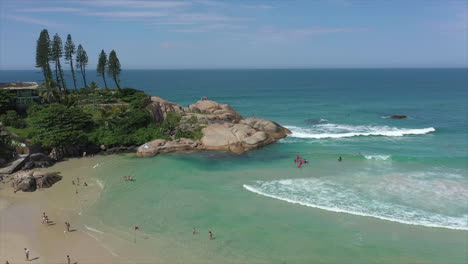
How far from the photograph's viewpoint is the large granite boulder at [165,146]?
40938 mm

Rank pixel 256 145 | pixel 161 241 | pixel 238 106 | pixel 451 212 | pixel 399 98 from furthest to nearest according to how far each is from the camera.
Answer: pixel 399 98, pixel 238 106, pixel 256 145, pixel 451 212, pixel 161 241

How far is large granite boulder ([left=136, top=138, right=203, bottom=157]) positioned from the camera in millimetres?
40938

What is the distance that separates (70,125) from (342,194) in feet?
104

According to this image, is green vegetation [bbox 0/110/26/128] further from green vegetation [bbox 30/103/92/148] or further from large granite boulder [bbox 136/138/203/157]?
large granite boulder [bbox 136/138/203/157]

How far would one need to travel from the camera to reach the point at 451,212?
26.4 meters

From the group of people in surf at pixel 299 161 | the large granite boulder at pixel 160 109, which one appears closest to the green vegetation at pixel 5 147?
the large granite boulder at pixel 160 109

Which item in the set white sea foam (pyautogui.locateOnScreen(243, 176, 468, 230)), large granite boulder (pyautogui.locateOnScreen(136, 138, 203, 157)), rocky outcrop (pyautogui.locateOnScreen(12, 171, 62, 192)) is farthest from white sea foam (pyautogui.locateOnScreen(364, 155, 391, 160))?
rocky outcrop (pyautogui.locateOnScreen(12, 171, 62, 192))

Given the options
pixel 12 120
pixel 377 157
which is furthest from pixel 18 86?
pixel 377 157

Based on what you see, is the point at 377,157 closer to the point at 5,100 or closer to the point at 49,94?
the point at 49,94

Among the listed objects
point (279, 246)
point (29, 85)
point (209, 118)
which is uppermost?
point (29, 85)

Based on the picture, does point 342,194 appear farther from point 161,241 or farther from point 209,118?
point 209,118

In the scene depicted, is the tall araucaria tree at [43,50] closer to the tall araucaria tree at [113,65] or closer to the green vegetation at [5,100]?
the green vegetation at [5,100]

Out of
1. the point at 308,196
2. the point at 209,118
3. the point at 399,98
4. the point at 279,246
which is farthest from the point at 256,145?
the point at 399,98

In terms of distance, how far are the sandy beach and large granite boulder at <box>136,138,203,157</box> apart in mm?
9217
